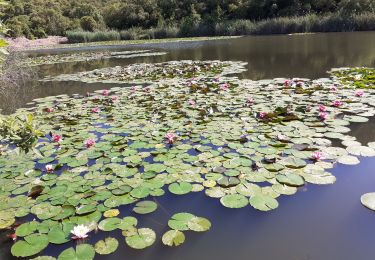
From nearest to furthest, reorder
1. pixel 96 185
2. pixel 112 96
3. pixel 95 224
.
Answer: pixel 95 224 < pixel 96 185 < pixel 112 96

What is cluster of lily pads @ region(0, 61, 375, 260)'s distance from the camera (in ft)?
6.70

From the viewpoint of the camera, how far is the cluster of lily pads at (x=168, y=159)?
2041 millimetres

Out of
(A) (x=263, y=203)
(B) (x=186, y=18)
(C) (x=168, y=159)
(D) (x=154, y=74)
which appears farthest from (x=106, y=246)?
(B) (x=186, y=18)

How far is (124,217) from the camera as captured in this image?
210 centimetres

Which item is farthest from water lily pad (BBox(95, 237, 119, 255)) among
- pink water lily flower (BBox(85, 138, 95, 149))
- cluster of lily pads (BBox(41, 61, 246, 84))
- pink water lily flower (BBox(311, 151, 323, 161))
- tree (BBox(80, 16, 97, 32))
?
tree (BBox(80, 16, 97, 32))

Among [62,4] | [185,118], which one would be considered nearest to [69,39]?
[62,4]

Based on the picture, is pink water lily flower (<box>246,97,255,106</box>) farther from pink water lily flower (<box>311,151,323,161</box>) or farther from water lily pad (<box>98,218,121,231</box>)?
water lily pad (<box>98,218,121,231</box>)

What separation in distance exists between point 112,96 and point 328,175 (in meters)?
4.05

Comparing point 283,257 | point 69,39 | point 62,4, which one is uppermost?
point 62,4

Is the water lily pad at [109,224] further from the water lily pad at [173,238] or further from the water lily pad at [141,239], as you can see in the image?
the water lily pad at [173,238]

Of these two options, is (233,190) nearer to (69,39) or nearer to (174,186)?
(174,186)

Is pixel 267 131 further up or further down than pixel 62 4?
further down

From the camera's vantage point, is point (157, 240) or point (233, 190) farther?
point (233, 190)

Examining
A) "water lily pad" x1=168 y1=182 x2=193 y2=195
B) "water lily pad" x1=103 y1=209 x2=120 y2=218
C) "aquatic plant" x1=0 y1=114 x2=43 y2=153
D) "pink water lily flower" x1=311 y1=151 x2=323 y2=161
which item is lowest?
"water lily pad" x1=103 y1=209 x2=120 y2=218
